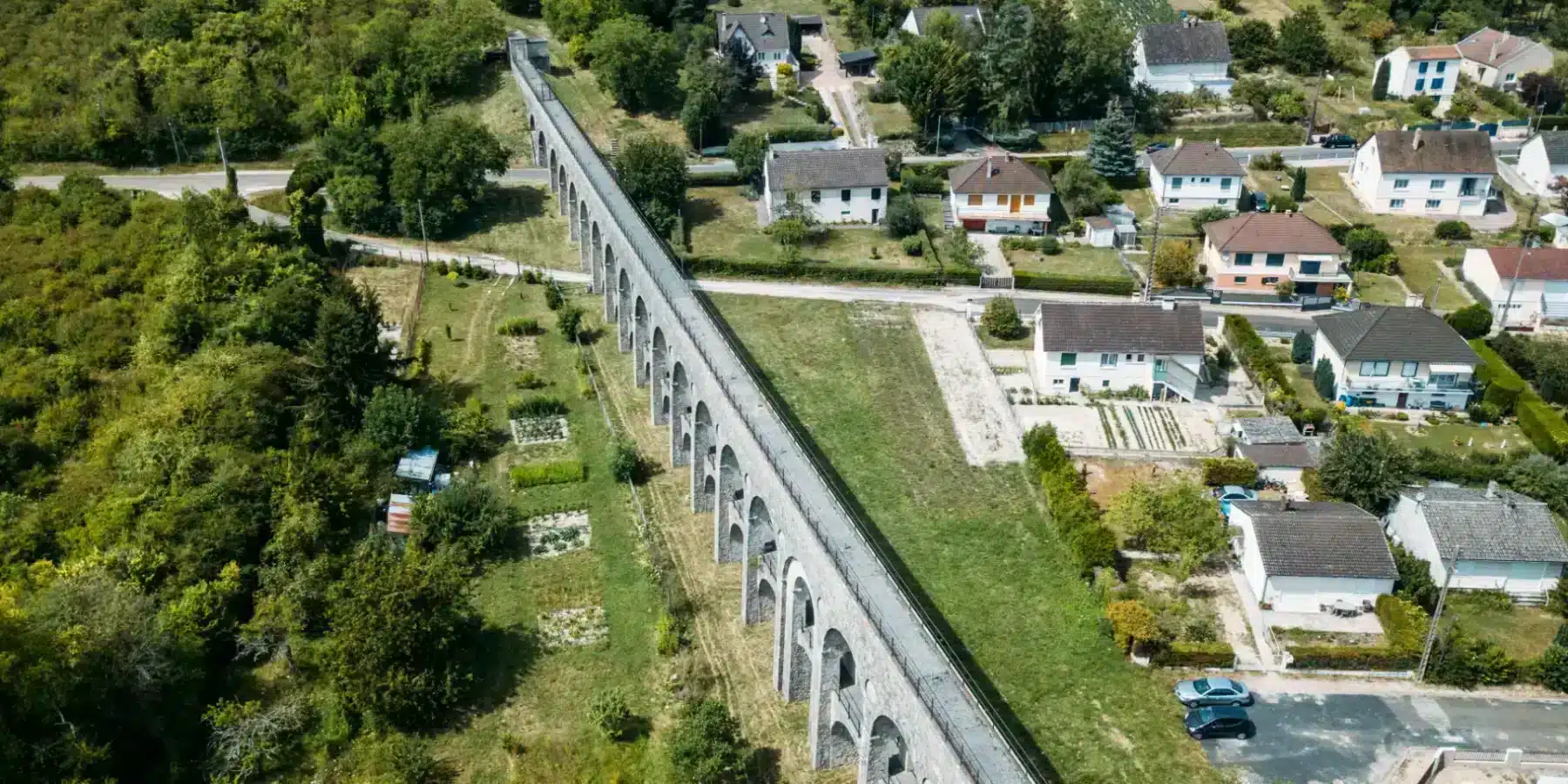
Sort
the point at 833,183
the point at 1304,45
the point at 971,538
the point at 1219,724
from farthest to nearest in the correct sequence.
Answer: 1. the point at 1304,45
2. the point at 833,183
3. the point at 971,538
4. the point at 1219,724

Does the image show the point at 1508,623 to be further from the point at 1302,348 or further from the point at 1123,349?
the point at 1302,348

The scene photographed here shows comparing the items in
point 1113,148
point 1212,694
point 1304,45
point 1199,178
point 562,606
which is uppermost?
point 1304,45

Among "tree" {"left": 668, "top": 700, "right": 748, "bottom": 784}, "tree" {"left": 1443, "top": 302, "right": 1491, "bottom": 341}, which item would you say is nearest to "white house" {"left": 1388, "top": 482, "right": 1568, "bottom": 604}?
"tree" {"left": 1443, "top": 302, "right": 1491, "bottom": 341}

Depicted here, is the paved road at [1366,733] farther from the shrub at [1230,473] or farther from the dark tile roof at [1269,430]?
the dark tile roof at [1269,430]

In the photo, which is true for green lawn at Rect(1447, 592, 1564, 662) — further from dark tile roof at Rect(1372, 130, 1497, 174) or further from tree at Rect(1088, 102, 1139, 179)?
tree at Rect(1088, 102, 1139, 179)

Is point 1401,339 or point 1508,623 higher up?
point 1401,339

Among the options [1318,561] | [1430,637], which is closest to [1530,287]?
[1318,561]
